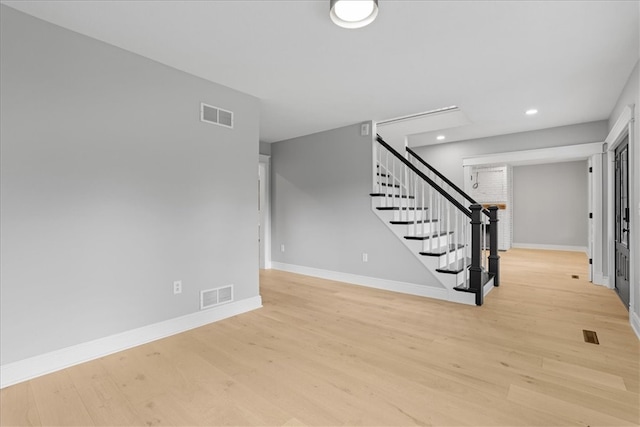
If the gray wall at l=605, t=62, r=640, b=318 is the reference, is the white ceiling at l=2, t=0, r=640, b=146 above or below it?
above

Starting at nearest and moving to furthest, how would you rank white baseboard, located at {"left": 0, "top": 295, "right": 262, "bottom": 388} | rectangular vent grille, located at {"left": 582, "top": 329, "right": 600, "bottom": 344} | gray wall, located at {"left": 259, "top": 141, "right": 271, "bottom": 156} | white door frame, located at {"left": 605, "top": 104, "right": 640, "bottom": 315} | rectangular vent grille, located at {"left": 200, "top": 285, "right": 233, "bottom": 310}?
1. white baseboard, located at {"left": 0, "top": 295, "right": 262, "bottom": 388}
2. rectangular vent grille, located at {"left": 582, "top": 329, "right": 600, "bottom": 344}
3. white door frame, located at {"left": 605, "top": 104, "right": 640, "bottom": 315}
4. rectangular vent grille, located at {"left": 200, "top": 285, "right": 233, "bottom": 310}
5. gray wall, located at {"left": 259, "top": 141, "right": 271, "bottom": 156}

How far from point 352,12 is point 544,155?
472cm

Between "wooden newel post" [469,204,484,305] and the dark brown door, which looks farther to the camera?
"wooden newel post" [469,204,484,305]

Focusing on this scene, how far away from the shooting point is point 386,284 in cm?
438

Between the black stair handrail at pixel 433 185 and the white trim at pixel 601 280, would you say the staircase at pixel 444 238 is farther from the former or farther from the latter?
the white trim at pixel 601 280

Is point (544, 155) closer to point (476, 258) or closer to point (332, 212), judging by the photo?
point (476, 258)

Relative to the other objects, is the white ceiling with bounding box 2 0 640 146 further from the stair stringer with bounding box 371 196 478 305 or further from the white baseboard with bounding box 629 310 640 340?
the white baseboard with bounding box 629 310 640 340

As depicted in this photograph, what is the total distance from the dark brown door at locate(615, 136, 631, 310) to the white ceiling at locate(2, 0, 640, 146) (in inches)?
29.3

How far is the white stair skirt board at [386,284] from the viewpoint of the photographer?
3754 millimetres

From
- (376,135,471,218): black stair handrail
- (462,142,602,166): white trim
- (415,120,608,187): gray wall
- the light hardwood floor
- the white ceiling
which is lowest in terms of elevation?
the light hardwood floor

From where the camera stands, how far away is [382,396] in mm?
1840

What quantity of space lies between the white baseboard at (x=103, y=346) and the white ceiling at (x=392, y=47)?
2.33 metres

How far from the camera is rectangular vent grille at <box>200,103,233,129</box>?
308 cm

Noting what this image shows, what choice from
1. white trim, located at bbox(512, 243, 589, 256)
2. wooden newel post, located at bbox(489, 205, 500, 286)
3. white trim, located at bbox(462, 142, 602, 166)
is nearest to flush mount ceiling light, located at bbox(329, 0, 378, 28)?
wooden newel post, located at bbox(489, 205, 500, 286)
